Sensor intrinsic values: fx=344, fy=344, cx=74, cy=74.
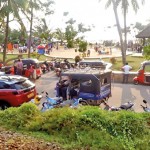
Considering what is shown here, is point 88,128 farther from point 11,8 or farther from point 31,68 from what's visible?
point 11,8

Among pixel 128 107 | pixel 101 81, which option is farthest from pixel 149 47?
pixel 128 107

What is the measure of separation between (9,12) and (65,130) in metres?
20.2

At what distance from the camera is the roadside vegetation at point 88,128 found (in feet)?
26.8

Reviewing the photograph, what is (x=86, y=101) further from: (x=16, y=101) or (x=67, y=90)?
(x=16, y=101)

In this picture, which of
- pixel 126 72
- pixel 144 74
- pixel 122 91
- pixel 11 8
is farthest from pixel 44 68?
pixel 122 91

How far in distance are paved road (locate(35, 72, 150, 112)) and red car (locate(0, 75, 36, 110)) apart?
425cm

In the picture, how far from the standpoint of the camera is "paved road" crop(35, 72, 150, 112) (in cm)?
1636

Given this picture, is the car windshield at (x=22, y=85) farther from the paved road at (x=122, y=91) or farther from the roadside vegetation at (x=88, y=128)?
the paved road at (x=122, y=91)

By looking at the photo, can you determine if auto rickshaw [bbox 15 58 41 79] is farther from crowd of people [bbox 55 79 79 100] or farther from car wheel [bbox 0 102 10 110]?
car wheel [bbox 0 102 10 110]

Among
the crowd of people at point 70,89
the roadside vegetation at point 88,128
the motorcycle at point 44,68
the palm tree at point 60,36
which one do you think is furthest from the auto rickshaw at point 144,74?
the palm tree at point 60,36

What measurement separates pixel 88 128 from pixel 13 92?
5260mm

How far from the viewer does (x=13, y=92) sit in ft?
43.5

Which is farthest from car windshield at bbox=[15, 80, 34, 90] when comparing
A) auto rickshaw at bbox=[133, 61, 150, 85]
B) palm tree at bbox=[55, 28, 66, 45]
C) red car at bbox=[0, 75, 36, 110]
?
palm tree at bbox=[55, 28, 66, 45]

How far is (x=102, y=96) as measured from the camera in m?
14.7
